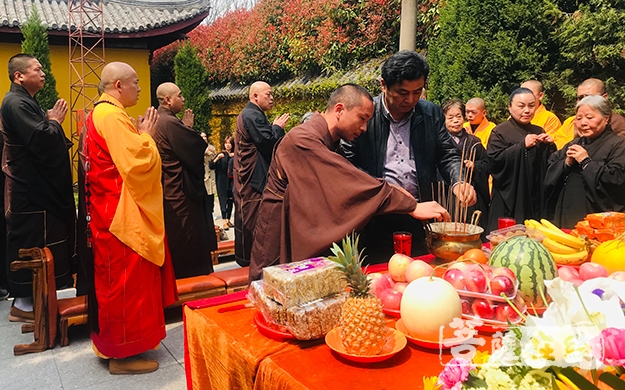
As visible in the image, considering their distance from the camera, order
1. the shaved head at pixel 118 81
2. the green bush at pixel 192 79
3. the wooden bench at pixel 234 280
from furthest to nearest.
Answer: the green bush at pixel 192 79 < the wooden bench at pixel 234 280 < the shaved head at pixel 118 81

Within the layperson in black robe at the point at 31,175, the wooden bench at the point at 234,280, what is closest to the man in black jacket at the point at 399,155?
the wooden bench at the point at 234,280

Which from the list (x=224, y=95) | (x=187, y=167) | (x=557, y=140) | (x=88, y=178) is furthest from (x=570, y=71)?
(x=224, y=95)

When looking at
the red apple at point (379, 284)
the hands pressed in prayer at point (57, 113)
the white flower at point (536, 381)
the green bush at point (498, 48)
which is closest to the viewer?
the white flower at point (536, 381)

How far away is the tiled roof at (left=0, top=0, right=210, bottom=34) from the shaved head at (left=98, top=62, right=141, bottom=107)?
421 inches

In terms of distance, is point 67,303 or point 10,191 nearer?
point 67,303

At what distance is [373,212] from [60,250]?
9.84ft

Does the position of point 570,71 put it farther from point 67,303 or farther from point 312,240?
point 67,303

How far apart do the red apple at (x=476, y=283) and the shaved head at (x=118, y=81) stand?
2.32 meters

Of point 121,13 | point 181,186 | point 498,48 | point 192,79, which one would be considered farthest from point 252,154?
point 121,13

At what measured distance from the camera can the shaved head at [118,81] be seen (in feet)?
9.70

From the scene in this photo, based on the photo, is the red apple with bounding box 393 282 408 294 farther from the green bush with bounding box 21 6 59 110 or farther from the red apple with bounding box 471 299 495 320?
the green bush with bounding box 21 6 59 110

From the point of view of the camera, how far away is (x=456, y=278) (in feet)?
5.26

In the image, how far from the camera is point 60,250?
400 centimetres

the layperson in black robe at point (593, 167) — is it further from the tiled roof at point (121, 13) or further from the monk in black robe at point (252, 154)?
the tiled roof at point (121, 13)
